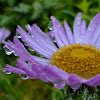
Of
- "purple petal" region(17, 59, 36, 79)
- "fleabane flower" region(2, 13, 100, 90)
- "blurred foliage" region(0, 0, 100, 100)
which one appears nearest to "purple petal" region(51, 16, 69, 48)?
"fleabane flower" region(2, 13, 100, 90)

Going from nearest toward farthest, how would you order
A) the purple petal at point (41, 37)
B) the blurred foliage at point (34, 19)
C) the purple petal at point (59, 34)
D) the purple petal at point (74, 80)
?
the purple petal at point (74, 80)
the purple petal at point (41, 37)
the purple petal at point (59, 34)
the blurred foliage at point (34, 19)

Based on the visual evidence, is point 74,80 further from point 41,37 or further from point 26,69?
point 41,37

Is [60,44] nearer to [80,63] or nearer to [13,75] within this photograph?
[80,63]

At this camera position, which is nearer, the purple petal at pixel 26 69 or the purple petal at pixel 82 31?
the purple petal at pixel 26 69

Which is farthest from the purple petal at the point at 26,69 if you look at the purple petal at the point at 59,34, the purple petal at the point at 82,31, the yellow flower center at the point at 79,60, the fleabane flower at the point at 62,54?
the purple petal at the point at 82,31

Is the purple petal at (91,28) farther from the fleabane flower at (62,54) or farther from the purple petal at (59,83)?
the purple petal at (59,83)

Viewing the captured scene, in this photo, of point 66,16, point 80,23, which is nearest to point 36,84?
point 66,16

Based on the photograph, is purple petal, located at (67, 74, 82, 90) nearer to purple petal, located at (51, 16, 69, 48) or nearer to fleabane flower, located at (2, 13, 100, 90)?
fleabane flower, located at (2, 13, 100, 90)
